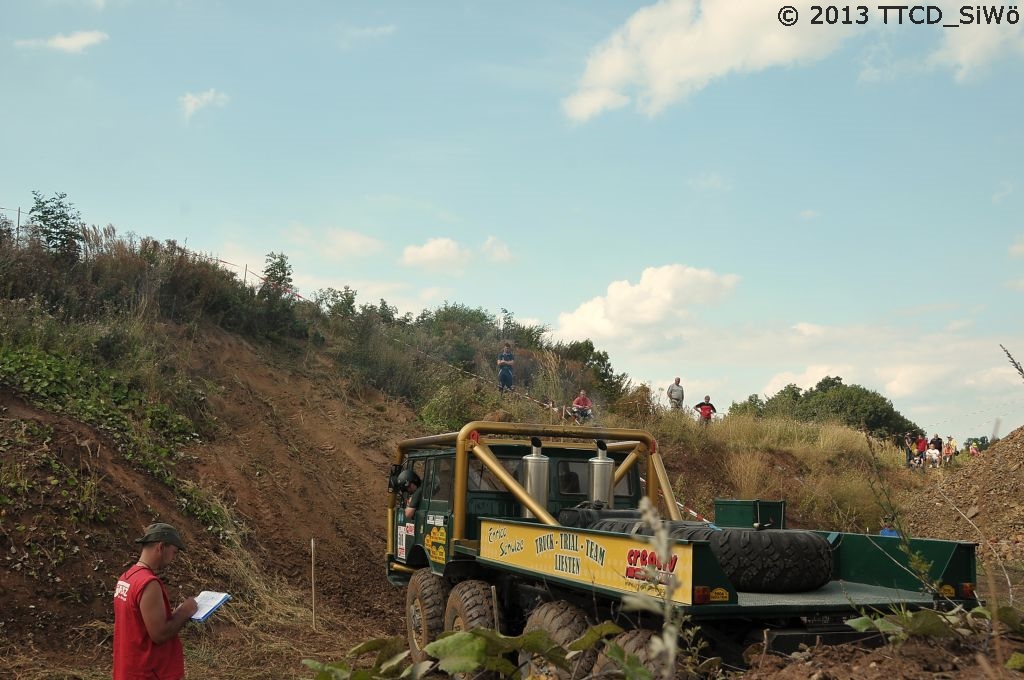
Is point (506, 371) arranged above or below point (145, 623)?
above

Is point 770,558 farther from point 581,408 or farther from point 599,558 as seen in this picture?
point 581,408

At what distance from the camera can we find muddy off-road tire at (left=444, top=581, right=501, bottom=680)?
24.2 ft

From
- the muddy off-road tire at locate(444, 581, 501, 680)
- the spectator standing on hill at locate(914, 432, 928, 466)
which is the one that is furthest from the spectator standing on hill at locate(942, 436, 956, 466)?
the muddy off-road tire at locate(444, 581, 501, 680)

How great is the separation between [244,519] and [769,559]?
9.77 m

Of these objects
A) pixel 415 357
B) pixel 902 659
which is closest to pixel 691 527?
pixel 902 659

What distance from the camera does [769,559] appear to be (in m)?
5.81

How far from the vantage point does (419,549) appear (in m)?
9.51

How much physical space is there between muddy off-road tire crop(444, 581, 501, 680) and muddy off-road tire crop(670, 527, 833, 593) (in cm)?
227

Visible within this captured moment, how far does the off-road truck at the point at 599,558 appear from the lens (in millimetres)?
5102

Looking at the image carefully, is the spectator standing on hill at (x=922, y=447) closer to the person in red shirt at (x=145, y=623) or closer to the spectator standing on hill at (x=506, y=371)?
the spectator standing on hill at (x=506, y=371)

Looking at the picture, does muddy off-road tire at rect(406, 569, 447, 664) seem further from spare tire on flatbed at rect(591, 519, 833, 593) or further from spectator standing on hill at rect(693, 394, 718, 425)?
spectator standing on hill at rect(693, 394, 718, 425)

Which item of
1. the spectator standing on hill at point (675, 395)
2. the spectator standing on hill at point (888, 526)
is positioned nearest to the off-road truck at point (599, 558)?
the spectator standing on hill at point (888, 526)

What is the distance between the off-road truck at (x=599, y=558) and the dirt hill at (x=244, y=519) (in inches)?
31.4

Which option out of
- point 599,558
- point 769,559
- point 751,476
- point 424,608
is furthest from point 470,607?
point 751,476
